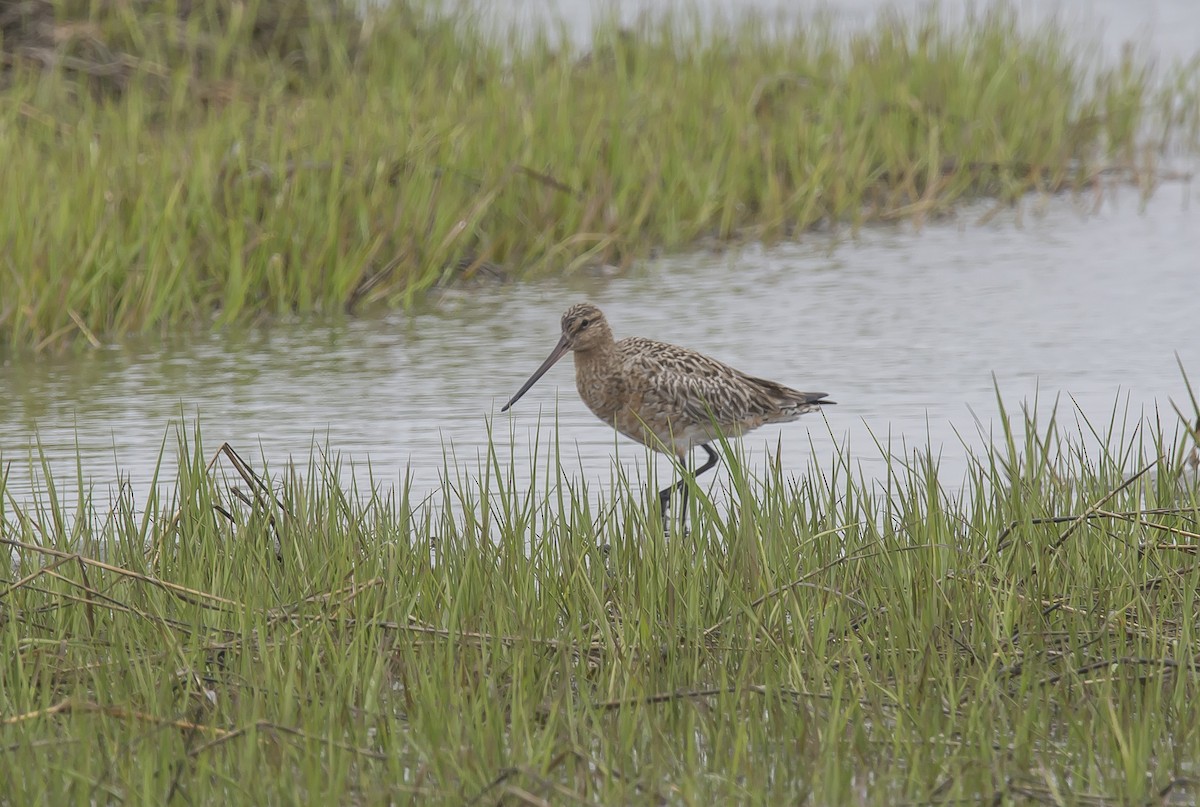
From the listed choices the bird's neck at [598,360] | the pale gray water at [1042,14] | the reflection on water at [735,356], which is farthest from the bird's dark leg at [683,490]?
the pale gray water at [1042,14]

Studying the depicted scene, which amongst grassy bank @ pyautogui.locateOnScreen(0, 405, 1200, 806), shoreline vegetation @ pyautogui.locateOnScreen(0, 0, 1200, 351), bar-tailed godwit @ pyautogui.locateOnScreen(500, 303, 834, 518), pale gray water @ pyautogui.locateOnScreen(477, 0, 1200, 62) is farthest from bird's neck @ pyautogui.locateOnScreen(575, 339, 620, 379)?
pale gray water @ pyautogui.locateOnScreen(477, 0, 1200, 62)

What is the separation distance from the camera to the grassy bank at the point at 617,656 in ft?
11.8

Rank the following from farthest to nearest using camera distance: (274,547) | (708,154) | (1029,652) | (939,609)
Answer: (708,154) < (274,547) < (939,609) < (1029,652)

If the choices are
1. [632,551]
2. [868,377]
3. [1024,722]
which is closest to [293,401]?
[868,377]

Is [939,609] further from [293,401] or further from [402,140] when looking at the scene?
[402,140]

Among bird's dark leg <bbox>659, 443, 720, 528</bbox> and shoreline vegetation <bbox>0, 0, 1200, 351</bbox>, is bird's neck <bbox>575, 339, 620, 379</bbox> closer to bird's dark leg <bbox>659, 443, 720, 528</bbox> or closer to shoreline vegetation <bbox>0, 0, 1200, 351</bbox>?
bird's dark leg <bbox>659, 443, 720, 528</bbox>

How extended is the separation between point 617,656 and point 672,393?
100 inches

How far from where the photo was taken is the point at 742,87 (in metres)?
11.9

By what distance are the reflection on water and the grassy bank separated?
3.73 feet

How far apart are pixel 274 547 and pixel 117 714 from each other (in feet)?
4.13

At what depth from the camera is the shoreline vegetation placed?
8867 mm

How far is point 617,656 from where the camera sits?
4.11m

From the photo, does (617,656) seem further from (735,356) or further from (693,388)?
(735,356)

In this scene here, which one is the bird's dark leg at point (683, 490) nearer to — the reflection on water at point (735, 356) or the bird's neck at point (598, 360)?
the reflection on water at point (735, 356)
